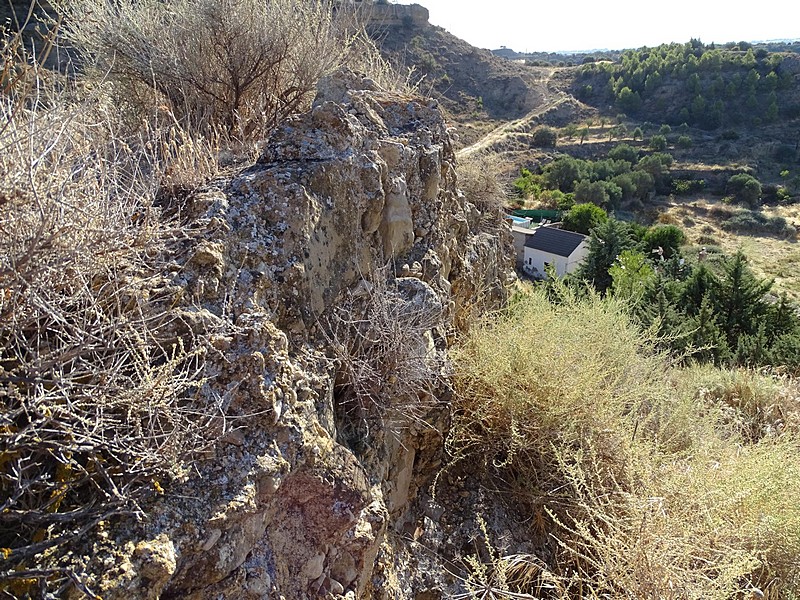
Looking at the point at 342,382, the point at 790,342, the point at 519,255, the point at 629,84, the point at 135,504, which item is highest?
the point at 629,84

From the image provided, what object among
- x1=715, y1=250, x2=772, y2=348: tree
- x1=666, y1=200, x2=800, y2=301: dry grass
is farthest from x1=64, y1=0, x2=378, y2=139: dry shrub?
x1=666, y1=200, x2=800, y2=301: dry grass

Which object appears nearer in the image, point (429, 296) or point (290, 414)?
point (290, 414)

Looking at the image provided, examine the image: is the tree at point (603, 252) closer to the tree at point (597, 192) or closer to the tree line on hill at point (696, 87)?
the tree at point (597, 192)

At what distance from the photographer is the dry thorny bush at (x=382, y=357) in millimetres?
2285

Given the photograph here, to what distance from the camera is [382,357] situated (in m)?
2.39

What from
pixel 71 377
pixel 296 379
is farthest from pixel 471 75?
pixel 71 377

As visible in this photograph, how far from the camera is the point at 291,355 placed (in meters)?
2.06

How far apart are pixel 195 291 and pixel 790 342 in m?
9.19

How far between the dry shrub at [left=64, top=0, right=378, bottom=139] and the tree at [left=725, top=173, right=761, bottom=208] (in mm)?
40233

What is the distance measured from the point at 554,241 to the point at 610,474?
2028 cm

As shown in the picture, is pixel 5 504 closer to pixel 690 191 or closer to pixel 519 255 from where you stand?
pixel 519 255

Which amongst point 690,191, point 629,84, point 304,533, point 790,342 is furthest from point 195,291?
point 629,84

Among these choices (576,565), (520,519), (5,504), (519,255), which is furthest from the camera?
(519,255)

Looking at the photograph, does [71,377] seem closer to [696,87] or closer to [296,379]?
[296,379]
